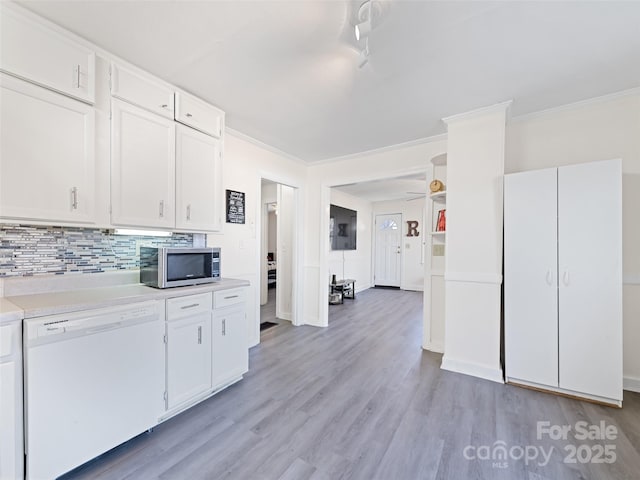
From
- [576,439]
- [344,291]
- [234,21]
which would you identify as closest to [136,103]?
[234,21]

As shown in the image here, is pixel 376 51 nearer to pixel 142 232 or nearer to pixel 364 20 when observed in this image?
pixel 364 20

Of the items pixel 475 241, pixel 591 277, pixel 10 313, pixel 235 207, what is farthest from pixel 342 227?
pixel 10 313

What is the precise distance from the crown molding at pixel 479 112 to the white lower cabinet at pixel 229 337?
2664 mm

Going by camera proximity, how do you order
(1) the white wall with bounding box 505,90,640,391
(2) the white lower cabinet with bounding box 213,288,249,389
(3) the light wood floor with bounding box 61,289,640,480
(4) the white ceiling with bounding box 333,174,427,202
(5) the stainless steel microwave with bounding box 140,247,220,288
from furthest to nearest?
(4) the white ceiling with bounding box 333,174,427,202 → (1) the white wall with bounding box 505,90,640,391 → (2) the white lower cabinet with bounding box 213,288,249,389 → (5) the stainless steel microwave with bounding box 140,247,220,288 → (3) the light wood floor with bounding box 61,289,640,480

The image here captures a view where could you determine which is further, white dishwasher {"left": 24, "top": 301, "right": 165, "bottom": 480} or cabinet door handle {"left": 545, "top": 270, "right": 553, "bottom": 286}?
cabinet door handle {"left": 545, "top": 270, "right": 553, "bottom": 286}

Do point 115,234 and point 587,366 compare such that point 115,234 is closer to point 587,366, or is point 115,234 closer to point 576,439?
point 576,439

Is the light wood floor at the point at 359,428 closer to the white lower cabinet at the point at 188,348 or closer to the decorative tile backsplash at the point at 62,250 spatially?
the white lower cabinet at the point at 188,348

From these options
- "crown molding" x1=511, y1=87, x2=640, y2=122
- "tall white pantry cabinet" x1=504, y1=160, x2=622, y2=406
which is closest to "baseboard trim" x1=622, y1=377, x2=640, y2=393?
"tall white pantry cabinet" x1=504, y1=160, x2=622, y2=406

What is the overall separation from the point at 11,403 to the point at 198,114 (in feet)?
7.25

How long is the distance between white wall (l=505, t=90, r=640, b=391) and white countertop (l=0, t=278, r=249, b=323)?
3.51 metres

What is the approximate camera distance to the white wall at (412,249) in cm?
705

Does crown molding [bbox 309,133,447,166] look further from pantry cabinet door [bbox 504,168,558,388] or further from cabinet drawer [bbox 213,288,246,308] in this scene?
cabinet drawer [bbox 213,288,246,308]

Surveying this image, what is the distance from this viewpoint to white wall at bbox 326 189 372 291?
19.8 ft

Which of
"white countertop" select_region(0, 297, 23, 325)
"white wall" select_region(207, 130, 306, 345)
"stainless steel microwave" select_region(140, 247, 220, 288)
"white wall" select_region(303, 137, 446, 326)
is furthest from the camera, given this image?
"white wall" select_region(303, 137, 446, 326)
